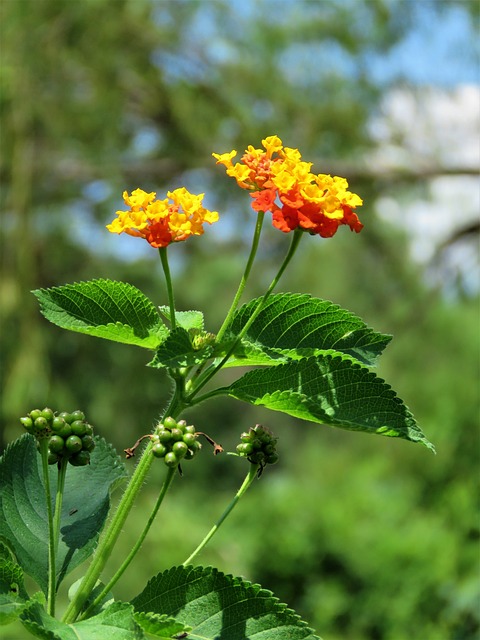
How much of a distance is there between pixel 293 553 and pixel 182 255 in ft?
9.92


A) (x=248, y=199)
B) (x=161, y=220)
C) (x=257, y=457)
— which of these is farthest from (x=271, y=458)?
(x=248, y=199)

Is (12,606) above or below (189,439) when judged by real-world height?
below

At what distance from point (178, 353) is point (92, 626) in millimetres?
216

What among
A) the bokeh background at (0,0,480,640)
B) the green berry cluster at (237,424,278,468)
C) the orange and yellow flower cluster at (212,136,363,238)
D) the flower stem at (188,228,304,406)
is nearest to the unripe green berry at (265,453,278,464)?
the green berry cluster at (237,424,278,468)

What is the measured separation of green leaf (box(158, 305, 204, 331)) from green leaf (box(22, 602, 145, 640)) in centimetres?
25

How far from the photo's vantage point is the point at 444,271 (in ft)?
18.4

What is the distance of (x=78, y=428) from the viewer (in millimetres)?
742

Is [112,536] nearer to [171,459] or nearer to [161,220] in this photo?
[171,459]

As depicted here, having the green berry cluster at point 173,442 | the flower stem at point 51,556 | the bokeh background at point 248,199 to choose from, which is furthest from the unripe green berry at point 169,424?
the bokeh background at point 248,199

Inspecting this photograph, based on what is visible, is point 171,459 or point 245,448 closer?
point 171,459

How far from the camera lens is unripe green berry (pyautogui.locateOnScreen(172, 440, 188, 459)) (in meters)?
0.69

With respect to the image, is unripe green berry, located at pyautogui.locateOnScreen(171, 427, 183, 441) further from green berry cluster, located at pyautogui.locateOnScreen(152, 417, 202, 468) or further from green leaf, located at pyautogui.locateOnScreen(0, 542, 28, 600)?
green leaf, located at pyautogui.locateOnScreen(0, 542, 28, 600)

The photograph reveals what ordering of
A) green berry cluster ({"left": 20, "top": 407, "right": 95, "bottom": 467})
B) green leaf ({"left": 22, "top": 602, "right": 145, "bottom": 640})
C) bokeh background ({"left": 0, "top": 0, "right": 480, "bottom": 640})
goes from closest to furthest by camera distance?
green leaf ({"left": 22, "top": 602, "right": 145, "bottom": 640})
green berry cluster ({"left": 20, "top": 407, "right": 95, "bottom": 467})
bokeh background ({"left": 0, "top": 0, "right": 480, "bottom": 640})

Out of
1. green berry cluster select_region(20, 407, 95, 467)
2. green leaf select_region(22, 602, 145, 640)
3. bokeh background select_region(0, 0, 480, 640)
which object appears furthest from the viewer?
bokeh background select_region(0, 0, 480, 640)
